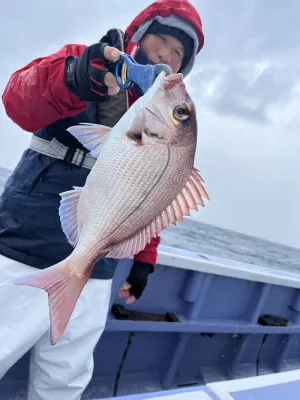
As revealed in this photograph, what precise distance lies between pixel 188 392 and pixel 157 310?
2.13 metres

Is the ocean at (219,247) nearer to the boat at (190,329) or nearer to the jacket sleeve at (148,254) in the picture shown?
the boat at (190,329)

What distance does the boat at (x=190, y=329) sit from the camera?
335 cm

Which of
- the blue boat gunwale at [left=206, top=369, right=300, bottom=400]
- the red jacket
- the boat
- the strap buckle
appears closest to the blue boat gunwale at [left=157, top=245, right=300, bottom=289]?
the boat

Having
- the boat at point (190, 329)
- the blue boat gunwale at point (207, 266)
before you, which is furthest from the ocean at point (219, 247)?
the blue boat gunwale at point (207, 266)

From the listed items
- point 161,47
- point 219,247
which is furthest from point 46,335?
point 219,247

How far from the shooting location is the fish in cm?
150

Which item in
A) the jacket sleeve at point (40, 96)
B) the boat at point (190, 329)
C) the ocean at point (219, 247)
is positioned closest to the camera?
the jacket sleeve at point (40, 96)

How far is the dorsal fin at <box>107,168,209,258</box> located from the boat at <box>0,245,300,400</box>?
1.62 m

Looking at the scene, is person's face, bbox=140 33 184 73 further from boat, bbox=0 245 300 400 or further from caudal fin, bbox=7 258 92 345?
boat, bbox=0 245 300 400

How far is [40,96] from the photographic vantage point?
66.9 inches

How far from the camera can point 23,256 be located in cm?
201

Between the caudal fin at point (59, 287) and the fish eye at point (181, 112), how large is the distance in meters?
0.71

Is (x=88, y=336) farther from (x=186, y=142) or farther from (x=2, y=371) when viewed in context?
(x=186, y=142)

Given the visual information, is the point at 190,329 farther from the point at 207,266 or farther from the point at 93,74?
the point at 93,74
